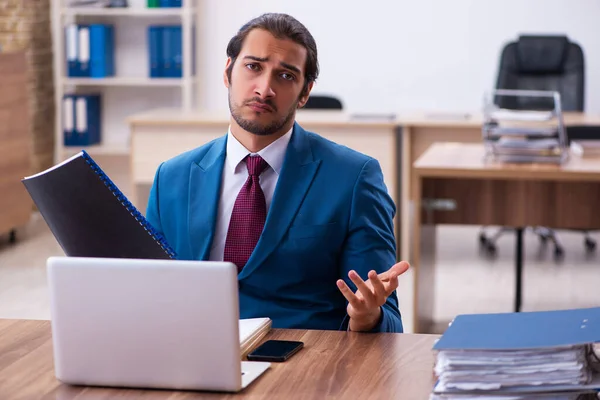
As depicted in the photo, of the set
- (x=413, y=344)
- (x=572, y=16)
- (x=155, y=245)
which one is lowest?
(x=413, y=344)

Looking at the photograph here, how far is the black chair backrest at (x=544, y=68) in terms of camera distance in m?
5.55

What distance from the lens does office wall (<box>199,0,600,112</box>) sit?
648cm

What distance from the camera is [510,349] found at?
1.28 meters

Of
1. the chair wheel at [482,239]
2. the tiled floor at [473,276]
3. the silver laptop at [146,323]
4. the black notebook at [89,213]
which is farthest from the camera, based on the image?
the chair wheel at [482,239]

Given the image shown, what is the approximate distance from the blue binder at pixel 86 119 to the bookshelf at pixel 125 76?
68mm

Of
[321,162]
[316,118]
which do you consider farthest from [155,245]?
[316,118]

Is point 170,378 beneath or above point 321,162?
beneath

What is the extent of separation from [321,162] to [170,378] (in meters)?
0.70

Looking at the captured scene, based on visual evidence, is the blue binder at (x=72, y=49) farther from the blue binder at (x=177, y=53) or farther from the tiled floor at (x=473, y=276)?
the tiled floor at (x=473, y=276)

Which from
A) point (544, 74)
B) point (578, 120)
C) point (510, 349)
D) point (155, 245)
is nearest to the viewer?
point (510, 349)

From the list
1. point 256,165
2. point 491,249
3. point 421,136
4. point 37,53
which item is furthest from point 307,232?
point 37,53

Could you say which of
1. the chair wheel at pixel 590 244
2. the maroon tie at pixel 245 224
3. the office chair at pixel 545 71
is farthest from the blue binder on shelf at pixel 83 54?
the maroon tie at pixel 245 224

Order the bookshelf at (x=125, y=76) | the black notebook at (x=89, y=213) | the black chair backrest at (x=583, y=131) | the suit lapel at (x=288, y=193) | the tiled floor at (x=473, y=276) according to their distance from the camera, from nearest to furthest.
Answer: the black notebook at (x=89, y=213), the suit lapel at (x=288, y=193), the tiled floor at (x=473, y=276), the black chair backrest at (x=583, y=131), the bookshelf at (x=125, y=76)

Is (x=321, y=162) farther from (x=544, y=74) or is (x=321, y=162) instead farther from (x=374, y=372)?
(x=544, y=74)
